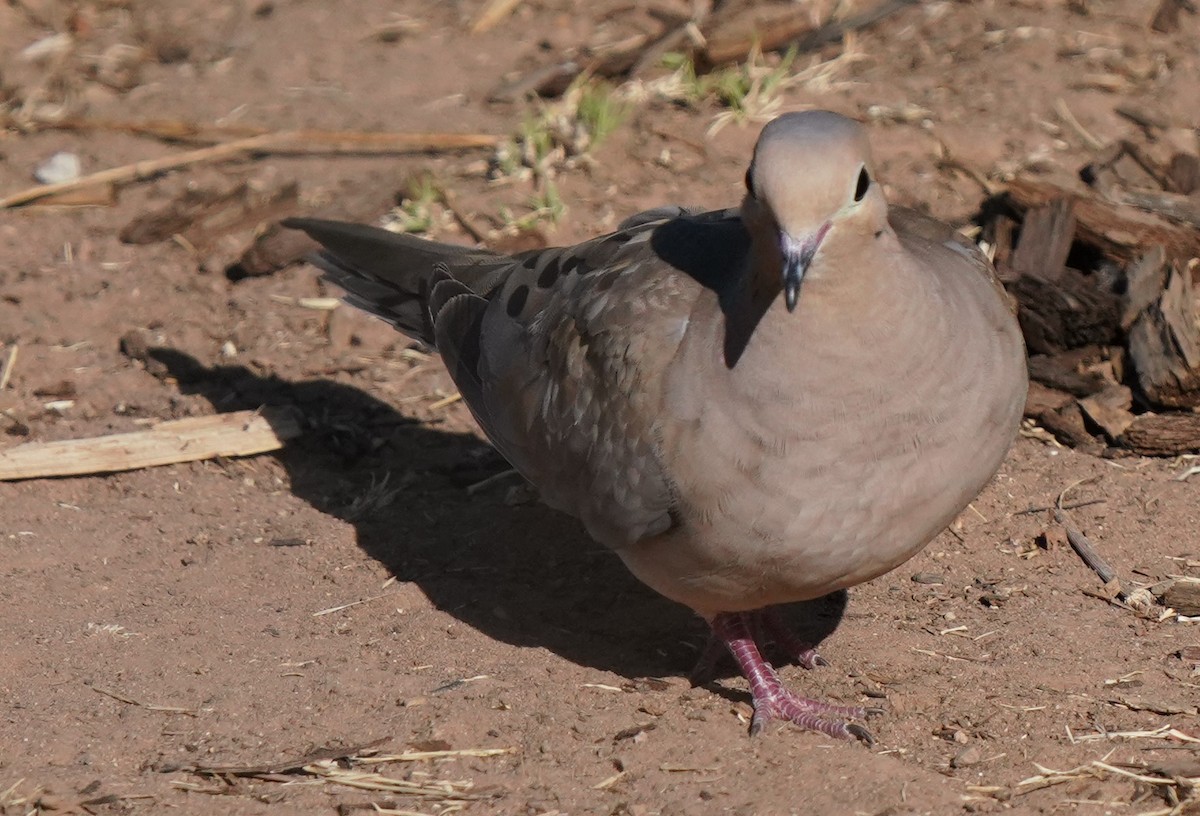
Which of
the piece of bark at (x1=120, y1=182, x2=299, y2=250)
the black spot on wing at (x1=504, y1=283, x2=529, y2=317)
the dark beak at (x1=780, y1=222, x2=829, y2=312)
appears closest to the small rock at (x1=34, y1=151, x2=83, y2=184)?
the piece of bark at (x1=120, y1=182, x2=299, y2=250)

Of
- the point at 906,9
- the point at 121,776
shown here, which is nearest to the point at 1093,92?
the point at 906,9

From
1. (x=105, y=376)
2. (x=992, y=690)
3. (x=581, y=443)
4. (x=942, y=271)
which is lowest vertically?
(x=105, y=376)

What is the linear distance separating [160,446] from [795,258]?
315 cm

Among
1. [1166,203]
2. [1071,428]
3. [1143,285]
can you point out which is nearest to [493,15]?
[1166,203]

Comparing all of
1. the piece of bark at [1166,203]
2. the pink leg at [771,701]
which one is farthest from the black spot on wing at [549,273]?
the piece of bark at [1166,203]

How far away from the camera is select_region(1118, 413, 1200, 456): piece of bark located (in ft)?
17.8

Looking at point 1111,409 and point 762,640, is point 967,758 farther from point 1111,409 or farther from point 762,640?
point 1111,409

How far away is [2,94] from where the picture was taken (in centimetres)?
863

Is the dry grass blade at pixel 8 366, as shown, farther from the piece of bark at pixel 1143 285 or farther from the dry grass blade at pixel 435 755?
the piece of bark at pixel 1143 285

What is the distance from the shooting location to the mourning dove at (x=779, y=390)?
11.9ft

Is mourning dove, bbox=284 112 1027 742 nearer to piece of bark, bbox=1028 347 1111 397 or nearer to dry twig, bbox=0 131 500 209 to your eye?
piece of bark, bbox=1028 347 1111 397

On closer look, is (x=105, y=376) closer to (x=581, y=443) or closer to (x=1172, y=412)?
(x=581, y=443)

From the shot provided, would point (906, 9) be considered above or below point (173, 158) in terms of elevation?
above

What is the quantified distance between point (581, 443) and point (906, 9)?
461 centimetres
